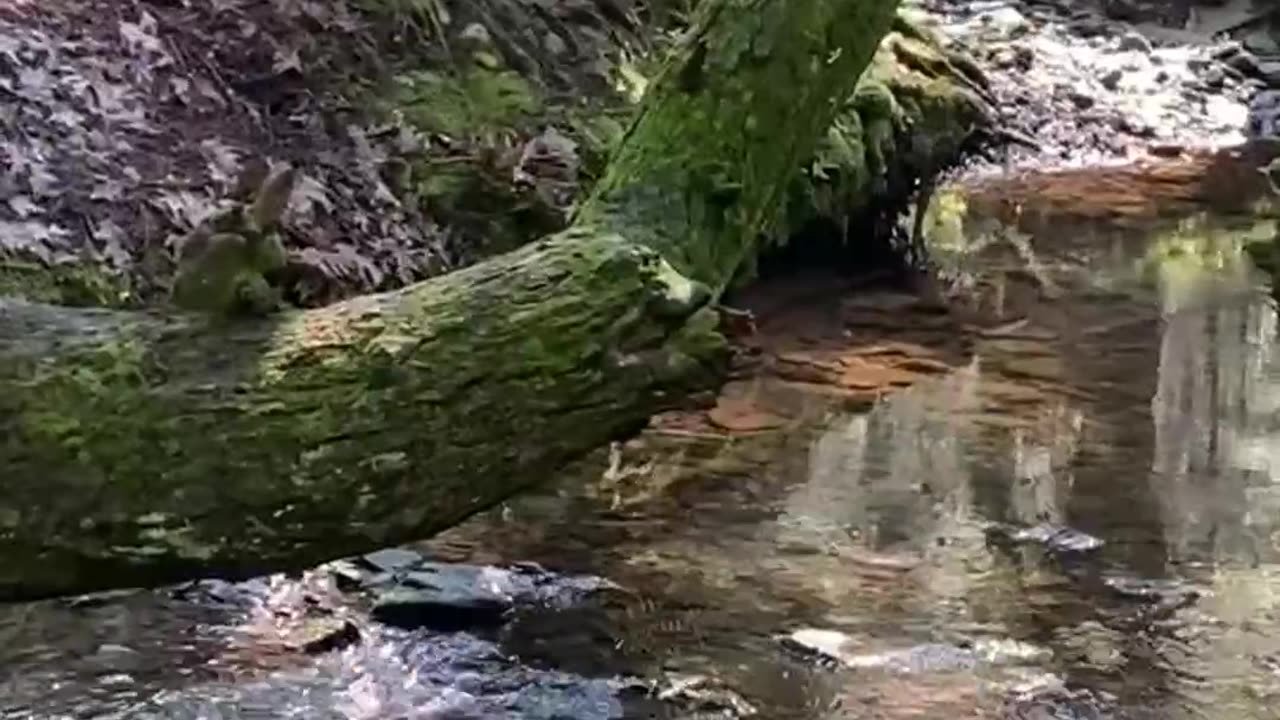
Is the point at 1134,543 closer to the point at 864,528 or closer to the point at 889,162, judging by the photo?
the point at 864,528

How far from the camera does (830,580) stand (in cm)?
555

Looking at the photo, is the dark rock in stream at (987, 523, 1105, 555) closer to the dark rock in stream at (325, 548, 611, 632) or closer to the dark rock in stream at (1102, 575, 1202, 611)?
the dark rock in stream at (1102, 575, 1202, 611)

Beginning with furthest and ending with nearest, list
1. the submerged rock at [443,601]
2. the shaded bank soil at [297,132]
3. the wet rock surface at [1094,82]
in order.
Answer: the wet rock surface at [1094,82]
the shaded bank soil at [297,132]
the submerged rock at [443,601]

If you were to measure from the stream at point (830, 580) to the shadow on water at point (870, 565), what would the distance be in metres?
0.01

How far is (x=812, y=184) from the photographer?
867 centimetres

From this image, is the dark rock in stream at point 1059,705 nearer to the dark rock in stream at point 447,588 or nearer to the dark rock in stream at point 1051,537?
the dark rock in stream at point 1051,537

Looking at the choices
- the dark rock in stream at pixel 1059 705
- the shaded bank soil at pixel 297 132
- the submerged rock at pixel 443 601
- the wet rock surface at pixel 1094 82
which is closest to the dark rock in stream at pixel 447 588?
the submerged rock at pixel 443 601

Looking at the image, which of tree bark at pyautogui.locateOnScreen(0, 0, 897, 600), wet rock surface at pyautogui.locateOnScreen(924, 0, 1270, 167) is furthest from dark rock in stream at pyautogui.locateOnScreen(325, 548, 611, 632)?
wet rock surface at pyautogui.locateOnScreen(924, 0, 1270, 167)

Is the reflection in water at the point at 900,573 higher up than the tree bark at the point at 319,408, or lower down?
lower down

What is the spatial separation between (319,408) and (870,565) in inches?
105

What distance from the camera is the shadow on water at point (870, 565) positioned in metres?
4.80

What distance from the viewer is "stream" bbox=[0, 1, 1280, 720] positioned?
4.80 m

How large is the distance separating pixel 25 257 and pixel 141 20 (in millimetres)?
1423

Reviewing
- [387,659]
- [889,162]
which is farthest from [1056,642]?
[889,162]
